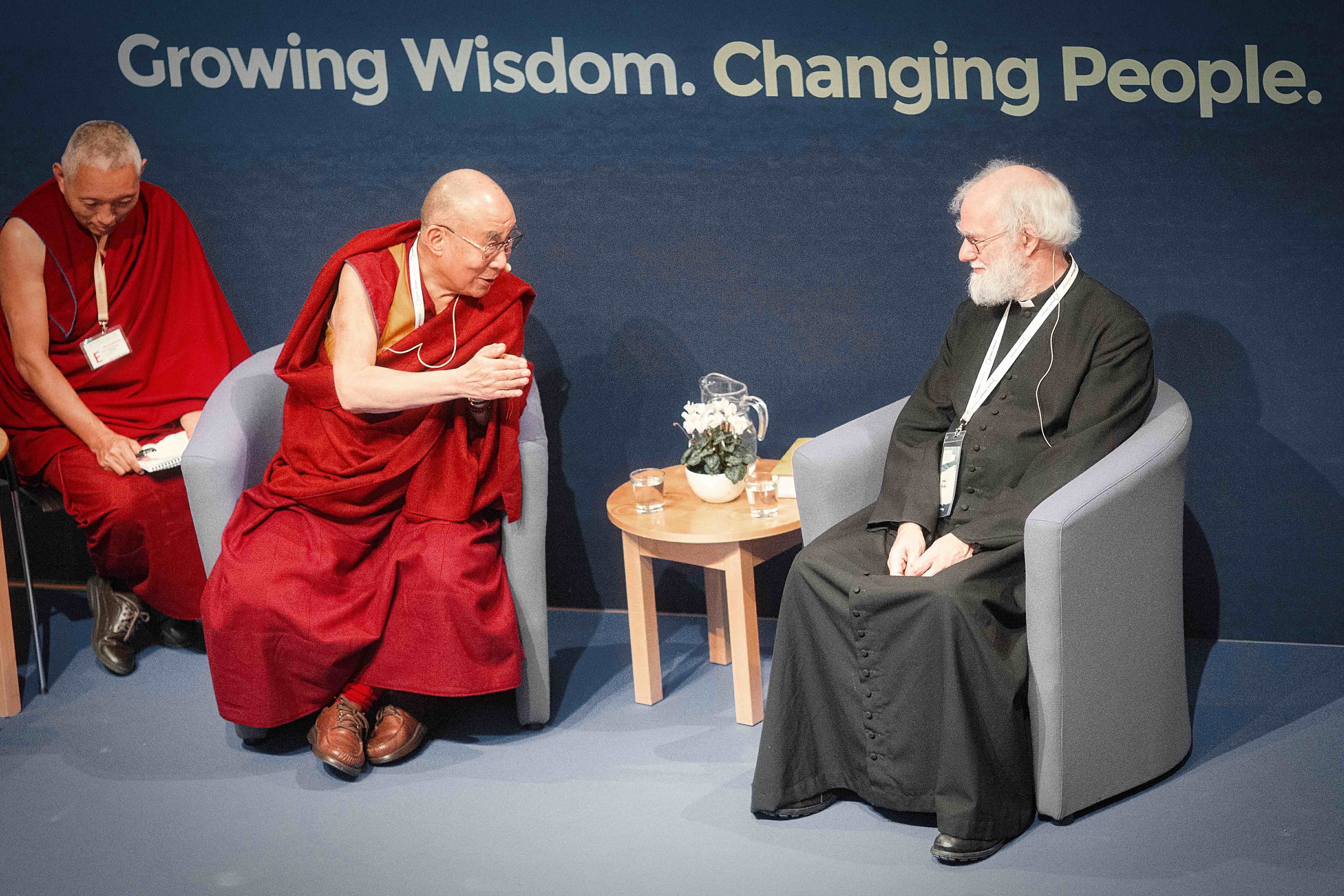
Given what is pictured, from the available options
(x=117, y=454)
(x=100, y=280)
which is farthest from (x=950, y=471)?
(x=100, y=280)

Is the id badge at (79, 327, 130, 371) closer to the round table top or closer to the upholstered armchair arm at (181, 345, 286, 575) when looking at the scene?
the upholstered armchair arm at (181, 345, 286, 575)

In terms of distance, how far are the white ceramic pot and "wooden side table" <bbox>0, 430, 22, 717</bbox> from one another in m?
1.78

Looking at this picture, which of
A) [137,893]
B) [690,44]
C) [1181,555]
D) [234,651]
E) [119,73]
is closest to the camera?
[137,893]

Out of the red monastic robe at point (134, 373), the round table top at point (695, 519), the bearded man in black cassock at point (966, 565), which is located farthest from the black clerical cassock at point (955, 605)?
the red monastic robe at point (134, 373)

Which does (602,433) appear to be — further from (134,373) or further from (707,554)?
(134,373)

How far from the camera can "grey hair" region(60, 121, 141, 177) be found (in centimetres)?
399

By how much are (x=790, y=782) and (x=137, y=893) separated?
1408 millimetres

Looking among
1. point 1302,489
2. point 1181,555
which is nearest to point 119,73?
point 1181,555

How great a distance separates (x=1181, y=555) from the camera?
3.15 m


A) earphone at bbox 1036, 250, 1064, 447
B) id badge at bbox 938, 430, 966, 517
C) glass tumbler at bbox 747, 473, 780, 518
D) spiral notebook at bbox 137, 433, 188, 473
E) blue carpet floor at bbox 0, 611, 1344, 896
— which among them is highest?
earphone at bbox 1036, 250, 1064, 447

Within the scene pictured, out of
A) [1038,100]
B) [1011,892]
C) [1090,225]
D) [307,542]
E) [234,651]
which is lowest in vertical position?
[1011,892]

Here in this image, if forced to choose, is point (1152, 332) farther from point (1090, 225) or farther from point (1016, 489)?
point (1016, 489)

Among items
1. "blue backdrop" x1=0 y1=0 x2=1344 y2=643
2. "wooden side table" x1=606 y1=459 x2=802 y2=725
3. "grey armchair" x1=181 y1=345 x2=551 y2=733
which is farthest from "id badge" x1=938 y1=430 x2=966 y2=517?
"grey armchair" x1=181 y1=345 x2=551 y2=733

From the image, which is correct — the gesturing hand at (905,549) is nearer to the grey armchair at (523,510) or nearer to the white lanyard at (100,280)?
the grey armchair at (523,510)
